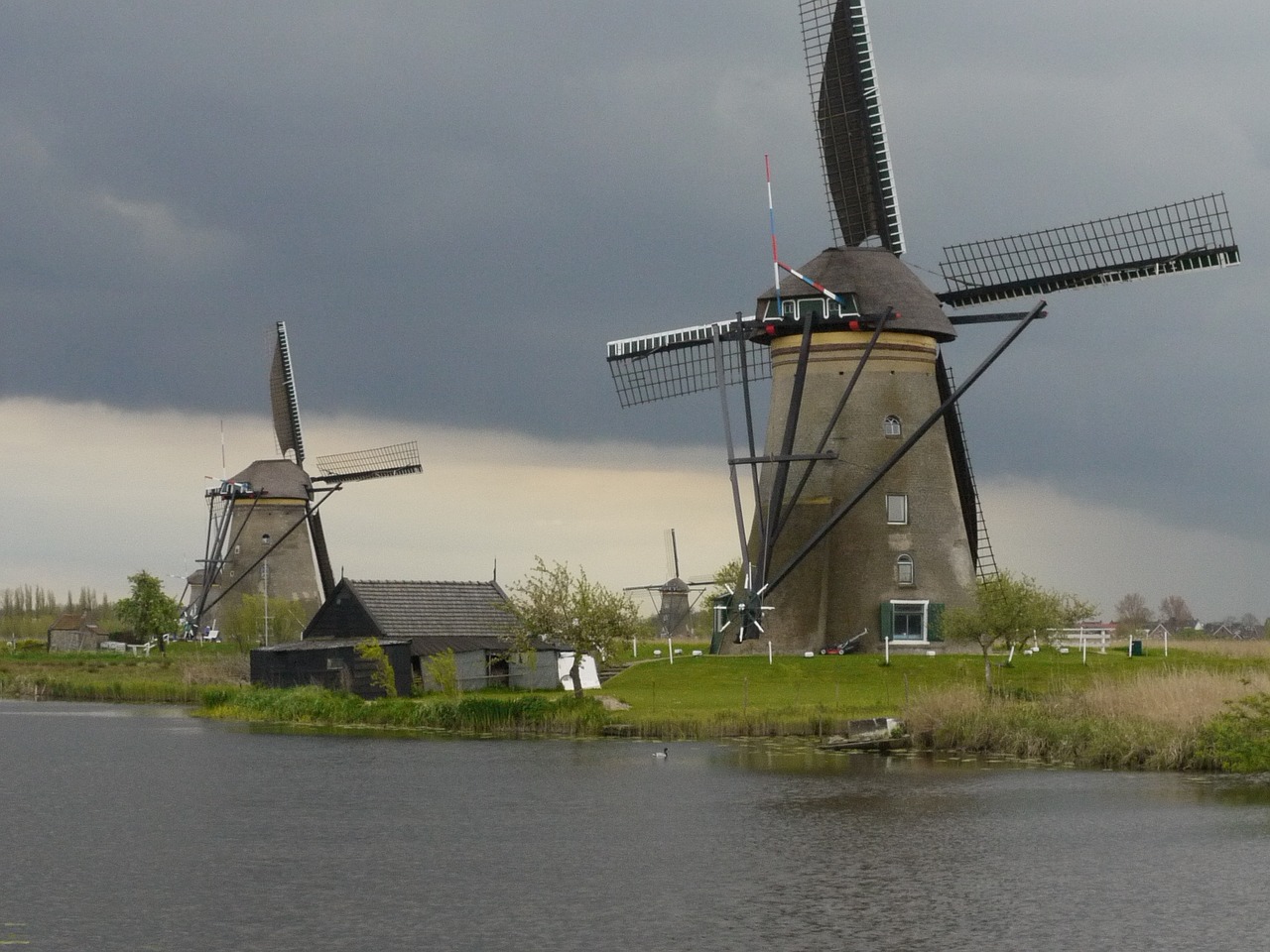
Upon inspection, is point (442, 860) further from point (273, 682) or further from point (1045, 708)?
point (273, 682)

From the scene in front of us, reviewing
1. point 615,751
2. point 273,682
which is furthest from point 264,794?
point 273,682

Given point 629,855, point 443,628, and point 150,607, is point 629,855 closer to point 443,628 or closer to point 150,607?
point 443,628

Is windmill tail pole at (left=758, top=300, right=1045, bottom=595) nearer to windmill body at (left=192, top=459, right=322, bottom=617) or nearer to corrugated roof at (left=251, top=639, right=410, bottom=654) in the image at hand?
corrugated roof at (left=251, top=639, right=410, bottom=654)

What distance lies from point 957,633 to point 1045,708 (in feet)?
38.4

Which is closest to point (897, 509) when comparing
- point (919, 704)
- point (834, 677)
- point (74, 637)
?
point (834, 677)

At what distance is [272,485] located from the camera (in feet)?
279

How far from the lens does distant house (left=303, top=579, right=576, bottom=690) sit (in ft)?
177

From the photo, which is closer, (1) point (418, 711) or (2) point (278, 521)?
(1) point (418, 711)

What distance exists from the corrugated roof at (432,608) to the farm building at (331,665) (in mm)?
1260

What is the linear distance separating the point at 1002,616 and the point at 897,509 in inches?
164

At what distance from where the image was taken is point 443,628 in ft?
186

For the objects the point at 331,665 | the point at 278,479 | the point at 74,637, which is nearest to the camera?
the point at 331,665

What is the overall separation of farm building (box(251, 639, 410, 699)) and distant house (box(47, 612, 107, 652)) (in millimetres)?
64384

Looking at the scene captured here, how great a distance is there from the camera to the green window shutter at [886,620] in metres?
49.1
